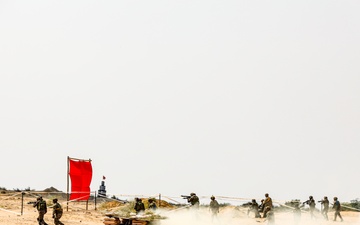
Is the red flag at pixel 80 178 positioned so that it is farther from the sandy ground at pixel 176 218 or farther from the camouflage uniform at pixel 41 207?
the camouflage uniform at pixel 41 207

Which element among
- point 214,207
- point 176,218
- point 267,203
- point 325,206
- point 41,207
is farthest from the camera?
point 325,206

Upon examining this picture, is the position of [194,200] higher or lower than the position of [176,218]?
higher

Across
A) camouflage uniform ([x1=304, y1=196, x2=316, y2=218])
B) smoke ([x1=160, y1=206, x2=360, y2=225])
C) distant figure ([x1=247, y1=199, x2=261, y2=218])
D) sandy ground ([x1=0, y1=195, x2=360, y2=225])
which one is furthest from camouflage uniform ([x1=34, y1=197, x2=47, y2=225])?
camouflage uniform ([x1=304, y1=196, x2=316, y2=218])

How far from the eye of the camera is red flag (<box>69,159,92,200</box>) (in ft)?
96.7

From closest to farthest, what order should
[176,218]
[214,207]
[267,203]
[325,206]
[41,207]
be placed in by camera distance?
[41,207] < [267,203] < [214,207] < [176,218] < [325,206]

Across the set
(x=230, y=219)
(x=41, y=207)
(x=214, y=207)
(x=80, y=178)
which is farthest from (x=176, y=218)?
(x=41, y=207)

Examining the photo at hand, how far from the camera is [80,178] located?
29906 millimetres

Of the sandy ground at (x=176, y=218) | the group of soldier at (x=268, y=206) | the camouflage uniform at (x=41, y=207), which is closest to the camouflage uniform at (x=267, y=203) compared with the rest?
the group of soldier at (x=268, y=206)

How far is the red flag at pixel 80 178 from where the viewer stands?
29469mm

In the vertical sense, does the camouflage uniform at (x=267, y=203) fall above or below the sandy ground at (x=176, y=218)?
above

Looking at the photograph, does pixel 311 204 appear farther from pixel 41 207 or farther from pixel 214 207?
pixel 41 207

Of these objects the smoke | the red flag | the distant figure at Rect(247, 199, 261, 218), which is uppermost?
the red flag

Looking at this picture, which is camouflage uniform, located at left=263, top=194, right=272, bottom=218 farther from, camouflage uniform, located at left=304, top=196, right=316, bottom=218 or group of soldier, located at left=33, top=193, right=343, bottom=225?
camouflage uniform, located at left=304, top=196, right=316, bottom=218

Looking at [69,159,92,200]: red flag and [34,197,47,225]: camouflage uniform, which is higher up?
[69,159,92,200]: red flag
